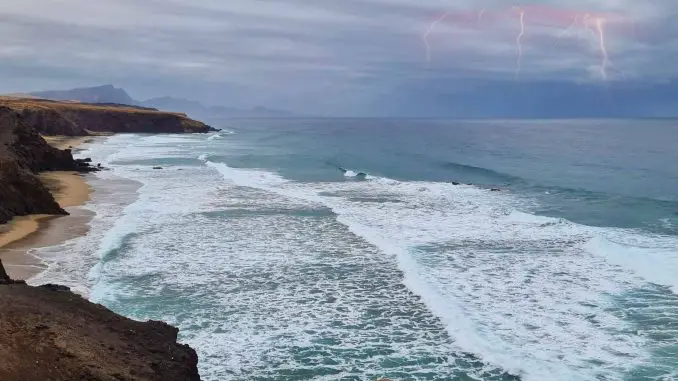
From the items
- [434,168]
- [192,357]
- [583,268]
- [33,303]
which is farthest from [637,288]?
[434,168]

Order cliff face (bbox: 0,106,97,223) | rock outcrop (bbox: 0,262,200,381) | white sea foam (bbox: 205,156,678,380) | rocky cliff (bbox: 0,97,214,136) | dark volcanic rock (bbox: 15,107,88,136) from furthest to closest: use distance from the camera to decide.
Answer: rocky cliff (bbox: 0,97,214,136) < dark volcanic rock (bbox: 15,107,88,136) < cliff face (bbox: 0,106,97,223) < white sea foam (bbox: 205,156,678,380) < rock outcrop (bbox: 0,262,200,381)

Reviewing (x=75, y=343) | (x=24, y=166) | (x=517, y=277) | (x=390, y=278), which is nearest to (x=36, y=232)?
(x=24, y=166)

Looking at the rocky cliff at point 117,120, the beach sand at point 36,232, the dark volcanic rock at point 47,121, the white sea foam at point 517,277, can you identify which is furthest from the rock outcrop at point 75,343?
the rocky cliff at point 117,120

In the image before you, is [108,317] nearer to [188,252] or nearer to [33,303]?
[33,303]

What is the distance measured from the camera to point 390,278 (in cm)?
2023

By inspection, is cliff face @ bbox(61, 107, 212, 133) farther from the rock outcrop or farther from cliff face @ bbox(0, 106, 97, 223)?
the rock outcrop

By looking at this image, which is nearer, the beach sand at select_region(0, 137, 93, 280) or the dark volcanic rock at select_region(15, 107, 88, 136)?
the beach sand at select_region(0, 137, 93, 280)

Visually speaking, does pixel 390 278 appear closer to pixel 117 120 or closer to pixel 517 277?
pixel 517 277

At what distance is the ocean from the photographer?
1412 cm

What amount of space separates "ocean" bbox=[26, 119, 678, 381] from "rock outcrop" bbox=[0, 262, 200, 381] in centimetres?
192

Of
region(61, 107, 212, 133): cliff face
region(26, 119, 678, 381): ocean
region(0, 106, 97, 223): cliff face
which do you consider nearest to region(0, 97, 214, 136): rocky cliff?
region(61, 107, 212, 133): cliff face

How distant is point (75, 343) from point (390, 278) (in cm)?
1162

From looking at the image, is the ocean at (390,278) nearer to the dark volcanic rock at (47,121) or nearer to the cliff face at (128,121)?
the dark volcanic rock at (47,121)

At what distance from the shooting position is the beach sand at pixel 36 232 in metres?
20.0
